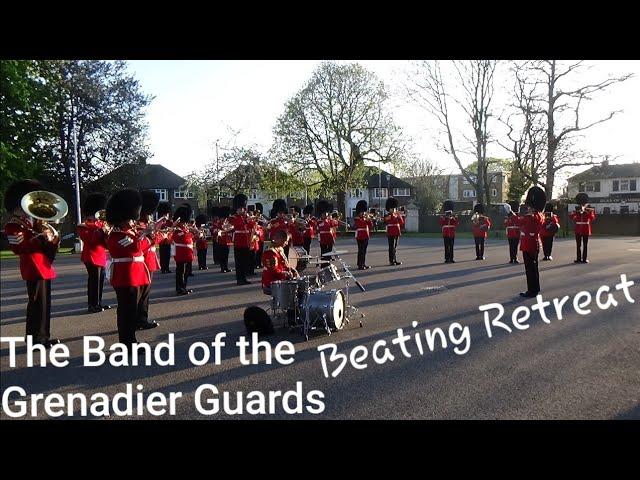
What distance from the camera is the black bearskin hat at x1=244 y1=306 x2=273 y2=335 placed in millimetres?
6738

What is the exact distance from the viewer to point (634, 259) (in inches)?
642

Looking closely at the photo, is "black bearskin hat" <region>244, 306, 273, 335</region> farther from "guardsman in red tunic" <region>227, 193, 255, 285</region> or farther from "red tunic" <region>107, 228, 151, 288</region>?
"guardsman in red tunic" <region>227, 193, 255, 285</region>

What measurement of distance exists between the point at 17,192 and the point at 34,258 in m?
0.98

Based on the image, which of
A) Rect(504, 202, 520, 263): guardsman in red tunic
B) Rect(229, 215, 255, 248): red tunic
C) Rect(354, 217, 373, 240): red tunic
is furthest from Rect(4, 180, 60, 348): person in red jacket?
Rect(504, 202, 520, 263): guardsman in red tunic

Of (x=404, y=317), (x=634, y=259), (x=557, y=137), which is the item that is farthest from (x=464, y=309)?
(x=557, y=137)

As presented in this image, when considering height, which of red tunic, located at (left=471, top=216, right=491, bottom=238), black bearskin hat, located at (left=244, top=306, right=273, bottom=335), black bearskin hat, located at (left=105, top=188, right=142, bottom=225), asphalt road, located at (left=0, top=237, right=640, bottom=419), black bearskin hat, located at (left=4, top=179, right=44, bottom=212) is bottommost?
asphalt road, located at (left=0, top=237, right=640, bottom=419)

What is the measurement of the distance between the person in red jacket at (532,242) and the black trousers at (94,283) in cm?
779

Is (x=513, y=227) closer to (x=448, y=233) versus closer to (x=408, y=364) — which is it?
(x=448, y=233)

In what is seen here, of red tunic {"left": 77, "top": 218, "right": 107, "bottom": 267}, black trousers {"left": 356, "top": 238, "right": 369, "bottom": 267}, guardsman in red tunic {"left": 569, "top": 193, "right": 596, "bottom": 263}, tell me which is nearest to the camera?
red tunic {"left": 77, "top": 218, "right": 107, "bottom": 267}

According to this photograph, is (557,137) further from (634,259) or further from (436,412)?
(436,412)

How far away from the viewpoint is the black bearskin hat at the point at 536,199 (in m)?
9.89

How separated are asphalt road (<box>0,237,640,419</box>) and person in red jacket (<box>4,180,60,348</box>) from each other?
355 mm

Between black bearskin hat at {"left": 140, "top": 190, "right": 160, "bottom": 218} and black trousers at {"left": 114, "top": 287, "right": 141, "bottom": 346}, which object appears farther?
black bearskin hat at {"left": 140, "top": 190, "right": 160, "bottom": 218}

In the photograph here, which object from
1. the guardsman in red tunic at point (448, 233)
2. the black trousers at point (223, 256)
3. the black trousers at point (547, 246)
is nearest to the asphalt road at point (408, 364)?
the black trousers at point (223, 256)
